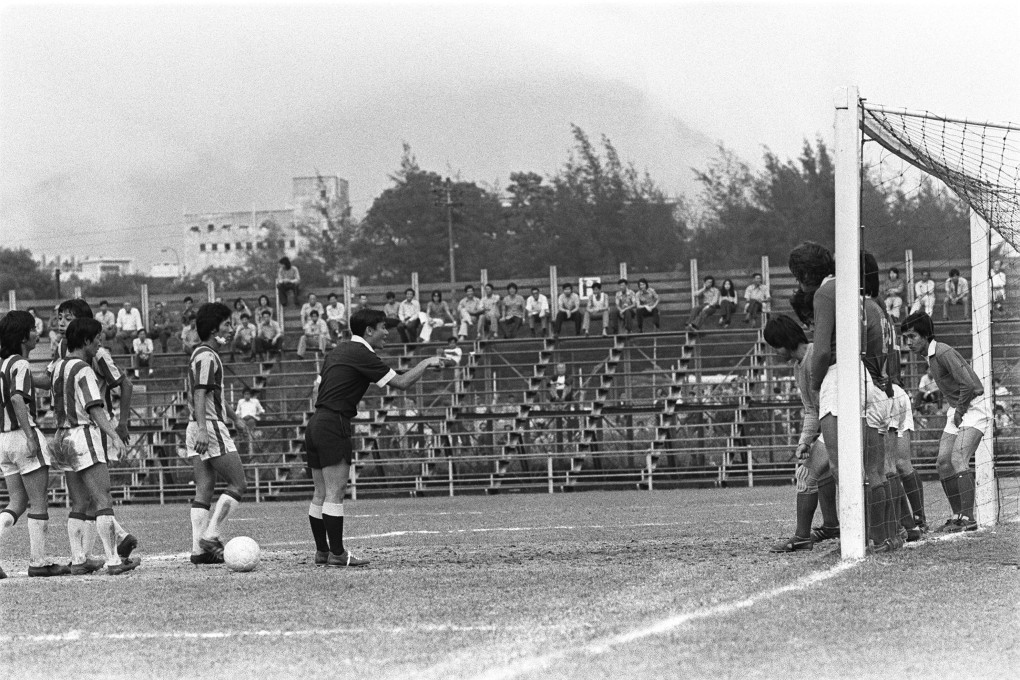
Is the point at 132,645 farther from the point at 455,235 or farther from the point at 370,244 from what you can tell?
the point at 370,244

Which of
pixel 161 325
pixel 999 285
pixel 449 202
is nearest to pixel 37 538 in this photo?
pixel 999 285

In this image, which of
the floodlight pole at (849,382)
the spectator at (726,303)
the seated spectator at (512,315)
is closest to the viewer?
the floodlight pole at (849,382)

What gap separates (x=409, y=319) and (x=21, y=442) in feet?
70.6

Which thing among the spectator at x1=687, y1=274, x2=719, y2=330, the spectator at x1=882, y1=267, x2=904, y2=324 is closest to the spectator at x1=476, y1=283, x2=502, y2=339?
the spectator at x1=687, y1=274, x2=719, y2=330

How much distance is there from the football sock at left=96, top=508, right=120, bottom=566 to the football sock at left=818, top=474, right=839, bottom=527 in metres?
5.50

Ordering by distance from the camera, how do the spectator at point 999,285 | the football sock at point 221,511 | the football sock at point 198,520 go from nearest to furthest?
the football sock at point 221,511 < the football sock at point 198,520 < the spectator at point 999,285

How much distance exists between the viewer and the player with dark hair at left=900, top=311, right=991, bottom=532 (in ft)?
36.8

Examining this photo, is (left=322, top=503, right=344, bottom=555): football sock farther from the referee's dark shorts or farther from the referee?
the referee's dark shorts

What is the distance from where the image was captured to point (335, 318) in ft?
107

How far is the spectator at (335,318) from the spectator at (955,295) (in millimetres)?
14380

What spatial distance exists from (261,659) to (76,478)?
4731mm

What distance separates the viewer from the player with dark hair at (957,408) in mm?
11219

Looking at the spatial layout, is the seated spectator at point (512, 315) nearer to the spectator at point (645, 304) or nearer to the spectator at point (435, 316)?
the spectator at point (435, 316)

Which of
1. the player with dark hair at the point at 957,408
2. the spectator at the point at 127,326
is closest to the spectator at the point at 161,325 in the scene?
the spectator at the point at 127,326
